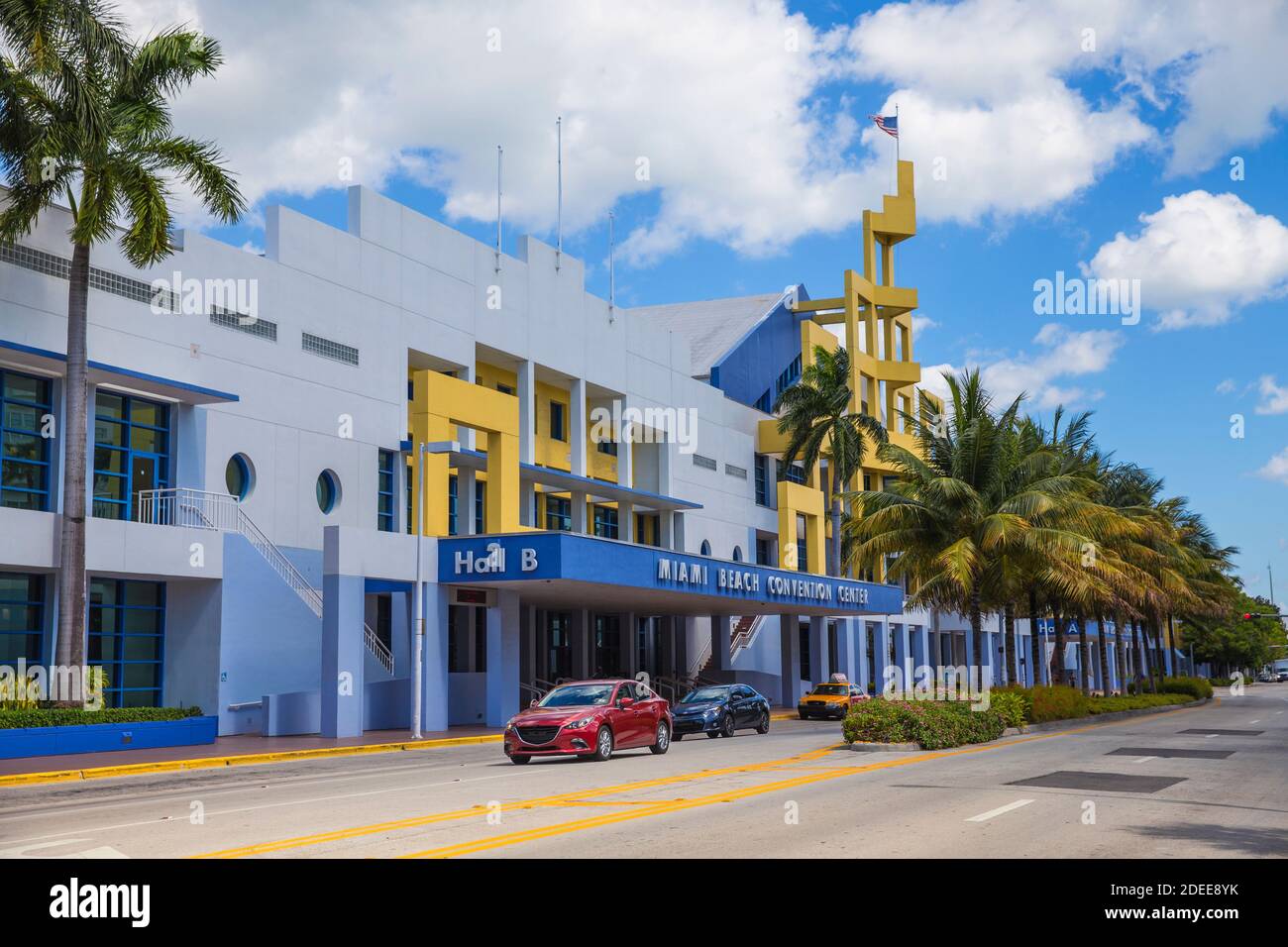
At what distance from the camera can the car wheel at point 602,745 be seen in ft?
74.3

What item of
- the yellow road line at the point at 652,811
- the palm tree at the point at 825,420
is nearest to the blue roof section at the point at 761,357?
the palm tree at the point at 825,420

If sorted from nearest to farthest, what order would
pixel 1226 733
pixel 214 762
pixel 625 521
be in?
pixel 214 762, pixel 1226 733, pixel 625 521

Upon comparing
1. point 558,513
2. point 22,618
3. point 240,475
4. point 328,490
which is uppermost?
point 558,513

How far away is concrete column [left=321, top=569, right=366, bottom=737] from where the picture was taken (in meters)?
30.2

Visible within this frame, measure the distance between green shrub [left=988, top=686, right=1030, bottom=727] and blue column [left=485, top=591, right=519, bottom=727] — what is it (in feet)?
42.1

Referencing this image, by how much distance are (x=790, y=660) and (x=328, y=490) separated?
972 inches

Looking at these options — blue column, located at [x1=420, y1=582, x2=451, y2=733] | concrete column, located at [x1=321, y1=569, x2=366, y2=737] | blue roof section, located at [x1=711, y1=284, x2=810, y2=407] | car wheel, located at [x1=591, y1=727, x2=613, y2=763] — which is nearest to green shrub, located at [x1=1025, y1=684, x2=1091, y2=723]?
car wheel, located at [x1=591, y1=727, x2=613, y2=763]

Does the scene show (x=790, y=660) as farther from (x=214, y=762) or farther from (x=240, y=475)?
(x=214, y=762)

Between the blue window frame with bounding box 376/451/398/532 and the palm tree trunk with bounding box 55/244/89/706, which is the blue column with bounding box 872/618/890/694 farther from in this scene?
the palm tree trunk with bounding box 55/244/89/706

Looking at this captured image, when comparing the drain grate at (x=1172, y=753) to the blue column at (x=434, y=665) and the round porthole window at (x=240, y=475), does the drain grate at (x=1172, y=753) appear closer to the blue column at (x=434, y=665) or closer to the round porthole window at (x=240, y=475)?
the blue column at (x=434, y=665)

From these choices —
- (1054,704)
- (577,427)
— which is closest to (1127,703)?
(1054,704)

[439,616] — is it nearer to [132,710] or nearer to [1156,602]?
[132,710]

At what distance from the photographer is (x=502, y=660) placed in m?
35.7

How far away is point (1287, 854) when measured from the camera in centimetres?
1106
